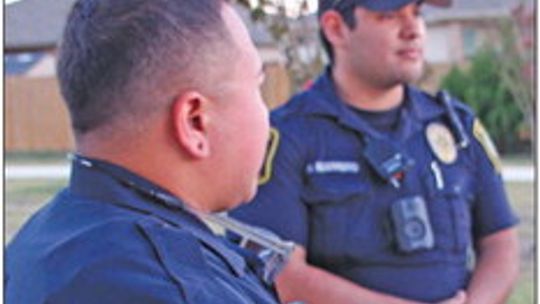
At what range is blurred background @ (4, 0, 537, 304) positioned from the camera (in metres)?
2.60

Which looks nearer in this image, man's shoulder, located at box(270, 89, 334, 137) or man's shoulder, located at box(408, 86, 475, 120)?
man's shoulder, located at box(270, 89, 334, 137)

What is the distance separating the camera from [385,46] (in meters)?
2.22

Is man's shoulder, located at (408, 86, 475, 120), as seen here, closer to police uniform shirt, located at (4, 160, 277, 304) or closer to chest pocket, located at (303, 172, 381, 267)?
chest pocket, located at (303, 172, 381, 267)

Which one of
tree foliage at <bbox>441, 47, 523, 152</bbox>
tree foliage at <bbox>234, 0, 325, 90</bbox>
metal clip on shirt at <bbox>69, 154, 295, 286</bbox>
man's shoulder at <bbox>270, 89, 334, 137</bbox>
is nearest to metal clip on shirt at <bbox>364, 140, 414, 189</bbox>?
man's shoulder at <bbox>270, 89, 334, 137</bbox>

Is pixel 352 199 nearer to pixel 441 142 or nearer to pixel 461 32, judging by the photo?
pixel 441 142

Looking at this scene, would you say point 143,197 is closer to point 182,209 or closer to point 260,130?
point 182,209

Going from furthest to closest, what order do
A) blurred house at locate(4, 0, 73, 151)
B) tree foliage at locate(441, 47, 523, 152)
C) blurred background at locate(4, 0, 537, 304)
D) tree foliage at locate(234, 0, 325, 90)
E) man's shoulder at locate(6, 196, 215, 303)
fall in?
tree foliage at locate(441, 47, 523, 152) < blurred house at locate(4, 0, 73, 151) < tree foliage at locate(234, 0, 325, 90) < blurred background at locate(4, 0, 537, 304) < man's shoulder at locate(6, 196, 215, 303)

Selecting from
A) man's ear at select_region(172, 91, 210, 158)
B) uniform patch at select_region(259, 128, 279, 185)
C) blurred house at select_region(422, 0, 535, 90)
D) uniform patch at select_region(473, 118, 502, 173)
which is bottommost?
blurred house at select_region(422, 0, 535, 90)

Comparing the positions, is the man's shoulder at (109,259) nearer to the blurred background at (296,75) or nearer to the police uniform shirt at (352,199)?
the blurred background at (296,75)

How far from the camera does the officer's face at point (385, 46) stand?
87.5 inches

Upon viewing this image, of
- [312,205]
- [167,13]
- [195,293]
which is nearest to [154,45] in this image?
[167,13]

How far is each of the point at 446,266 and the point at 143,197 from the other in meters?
1.16

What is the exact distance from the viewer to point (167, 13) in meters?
1.15

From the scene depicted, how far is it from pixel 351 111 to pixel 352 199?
19cm
